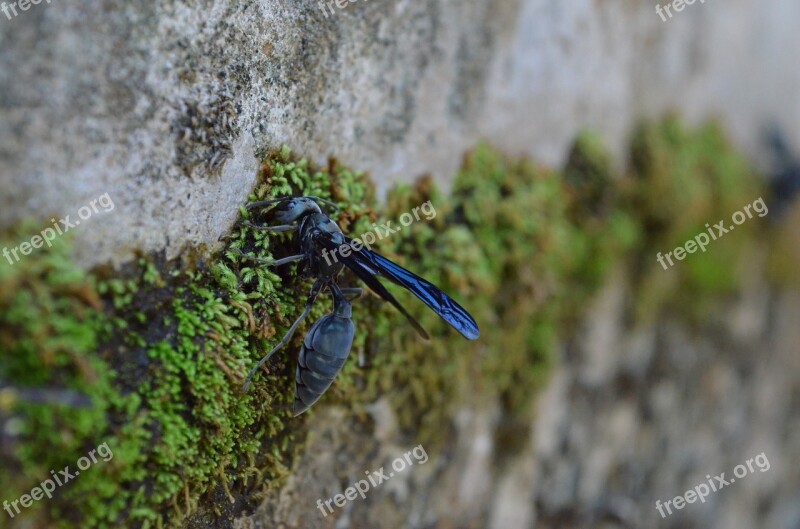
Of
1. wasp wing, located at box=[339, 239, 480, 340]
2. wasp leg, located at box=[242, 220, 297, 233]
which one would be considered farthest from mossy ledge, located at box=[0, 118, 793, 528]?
wasp wing, located at box=[339, 239, 480, 340]

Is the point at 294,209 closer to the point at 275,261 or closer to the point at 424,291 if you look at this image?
the point at 275,261

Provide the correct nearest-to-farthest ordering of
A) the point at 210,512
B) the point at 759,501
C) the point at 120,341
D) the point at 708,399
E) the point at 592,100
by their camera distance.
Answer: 1. the point at 120,341
2. the point at 210,512
3. the point at 592,100
4. the point at 708,399
5. the point at 759,501

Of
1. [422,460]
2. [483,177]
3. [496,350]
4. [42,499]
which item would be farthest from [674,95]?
[42,499]

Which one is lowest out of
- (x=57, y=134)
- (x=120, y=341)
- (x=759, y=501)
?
(x=759, y=501)

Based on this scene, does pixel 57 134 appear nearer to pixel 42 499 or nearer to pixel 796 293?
pixel 42 499

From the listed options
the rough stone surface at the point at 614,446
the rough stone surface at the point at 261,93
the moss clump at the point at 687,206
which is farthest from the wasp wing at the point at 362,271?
the moss clump at the point at 687,206

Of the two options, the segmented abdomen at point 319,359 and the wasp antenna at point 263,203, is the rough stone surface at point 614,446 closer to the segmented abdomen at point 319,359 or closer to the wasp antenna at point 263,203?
the segmented abdomen at point 319,359
